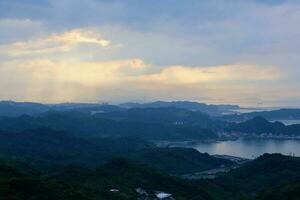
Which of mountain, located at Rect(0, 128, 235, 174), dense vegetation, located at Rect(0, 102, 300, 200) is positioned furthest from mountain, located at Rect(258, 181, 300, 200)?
mountain, located at Rect(0, 128, 235, 174)

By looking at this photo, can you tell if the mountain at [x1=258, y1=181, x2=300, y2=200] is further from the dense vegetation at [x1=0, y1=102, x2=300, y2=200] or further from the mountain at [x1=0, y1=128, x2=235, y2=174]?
the mountain at [x1=0, y1=128, x2=235, y2=174]

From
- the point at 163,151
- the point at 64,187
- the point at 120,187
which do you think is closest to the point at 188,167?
the point at 163,151

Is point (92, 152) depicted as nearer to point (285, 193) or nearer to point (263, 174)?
point (263, 174)

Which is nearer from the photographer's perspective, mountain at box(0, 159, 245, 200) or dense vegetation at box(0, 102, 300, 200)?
mountain at box(0, 159, 245, 200)

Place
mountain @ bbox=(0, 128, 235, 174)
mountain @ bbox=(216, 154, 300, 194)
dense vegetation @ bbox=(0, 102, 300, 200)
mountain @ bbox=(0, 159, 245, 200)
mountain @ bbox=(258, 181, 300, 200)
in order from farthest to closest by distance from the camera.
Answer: mountain @ bbox=(0, 128, 235, 174) < mountain @ bbox=(216, 154, 300, 194) < mountain @ bbox=(258, 181, 300, 200) < dense vegetation @ bbox=(0, 102, 300, 200) < mountain @ bbox=(0, 159, 245, 200)

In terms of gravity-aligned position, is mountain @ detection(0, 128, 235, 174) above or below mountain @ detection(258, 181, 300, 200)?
below

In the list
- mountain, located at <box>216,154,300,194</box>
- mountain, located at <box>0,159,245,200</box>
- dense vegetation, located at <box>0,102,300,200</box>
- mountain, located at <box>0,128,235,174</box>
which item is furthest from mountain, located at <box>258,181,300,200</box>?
mountain, located at <box>0,128,235,174</box>

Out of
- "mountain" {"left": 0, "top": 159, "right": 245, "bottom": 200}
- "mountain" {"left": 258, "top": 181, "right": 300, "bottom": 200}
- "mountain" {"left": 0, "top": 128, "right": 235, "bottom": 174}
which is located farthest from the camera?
"mountain" {"left": 0, "top": 128, "right": 235, "bottom": 174}

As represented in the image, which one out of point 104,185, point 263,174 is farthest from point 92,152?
point 104,185
